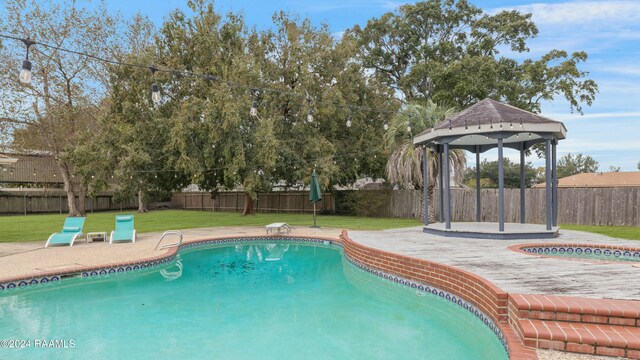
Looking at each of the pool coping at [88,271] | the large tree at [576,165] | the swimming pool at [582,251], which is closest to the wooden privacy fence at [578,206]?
the swimming pool at [582,251]

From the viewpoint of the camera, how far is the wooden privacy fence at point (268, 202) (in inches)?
1011

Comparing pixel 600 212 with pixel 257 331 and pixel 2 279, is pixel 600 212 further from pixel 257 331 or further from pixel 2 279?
pixel 2 279

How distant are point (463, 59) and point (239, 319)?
899 inches

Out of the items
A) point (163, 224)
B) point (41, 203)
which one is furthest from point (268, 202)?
point (41, 203)

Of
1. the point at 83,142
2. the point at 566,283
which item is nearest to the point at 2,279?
the point at 566,283

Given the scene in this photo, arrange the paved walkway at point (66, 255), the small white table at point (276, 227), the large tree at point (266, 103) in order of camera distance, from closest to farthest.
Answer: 1. the paved walkway at point (66, 255)
2. the small white table at point (276, 227)
3. the large tree at point (266, 103)

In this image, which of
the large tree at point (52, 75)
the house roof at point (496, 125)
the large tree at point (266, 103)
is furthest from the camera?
the large tree at point (52, 75)

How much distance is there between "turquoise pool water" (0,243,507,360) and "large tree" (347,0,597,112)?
62.5 feet

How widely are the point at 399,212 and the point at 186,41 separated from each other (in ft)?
46.5

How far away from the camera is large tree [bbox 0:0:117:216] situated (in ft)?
66.5

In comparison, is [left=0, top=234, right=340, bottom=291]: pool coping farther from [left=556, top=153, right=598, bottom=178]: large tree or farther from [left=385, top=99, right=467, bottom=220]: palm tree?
[left=556, top=153, right=598, bottom=178]: large tree

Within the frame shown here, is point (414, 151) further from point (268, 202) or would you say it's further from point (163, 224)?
point (268, 202)

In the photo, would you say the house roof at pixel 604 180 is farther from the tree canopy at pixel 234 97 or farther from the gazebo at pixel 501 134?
the gazebo at pixel 501 134

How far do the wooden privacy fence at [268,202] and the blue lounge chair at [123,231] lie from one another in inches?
543
